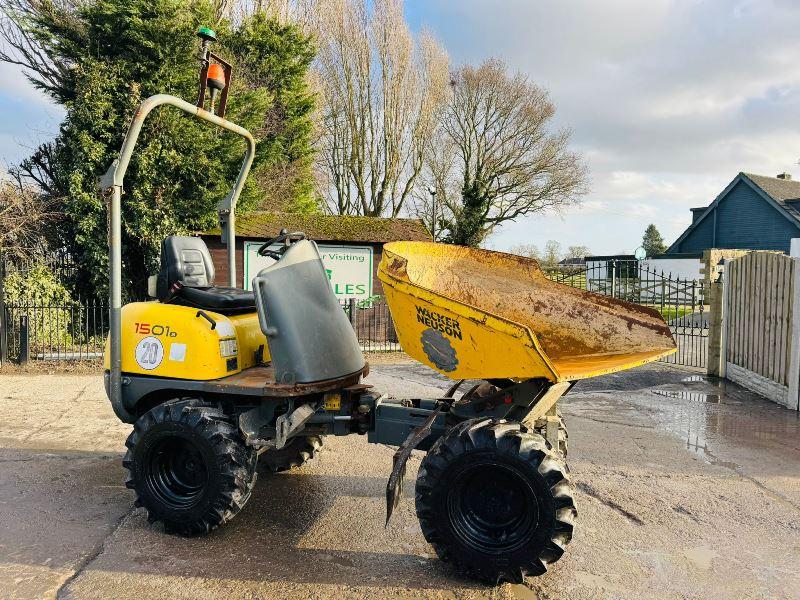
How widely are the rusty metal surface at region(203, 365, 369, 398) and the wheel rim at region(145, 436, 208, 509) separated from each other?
405 millimetres

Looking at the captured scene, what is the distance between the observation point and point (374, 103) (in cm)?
2705

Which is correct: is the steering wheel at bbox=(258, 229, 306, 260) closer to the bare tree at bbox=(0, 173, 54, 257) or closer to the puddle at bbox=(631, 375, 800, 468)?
the puddle at bbox=(631, 375, 800, 468)

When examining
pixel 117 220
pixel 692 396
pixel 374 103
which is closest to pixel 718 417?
pixel 692 396

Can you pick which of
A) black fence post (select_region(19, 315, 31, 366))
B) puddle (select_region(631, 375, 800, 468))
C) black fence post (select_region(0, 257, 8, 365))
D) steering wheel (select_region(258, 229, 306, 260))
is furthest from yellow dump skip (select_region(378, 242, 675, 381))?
black fence post (select_region(0, 257, 8, 365))

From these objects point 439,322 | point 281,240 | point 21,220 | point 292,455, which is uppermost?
point 21,220

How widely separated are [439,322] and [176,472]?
2119mm

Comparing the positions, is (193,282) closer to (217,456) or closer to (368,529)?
(217,456)

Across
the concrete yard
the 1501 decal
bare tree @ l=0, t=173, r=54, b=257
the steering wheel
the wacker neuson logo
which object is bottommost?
the concrete yard

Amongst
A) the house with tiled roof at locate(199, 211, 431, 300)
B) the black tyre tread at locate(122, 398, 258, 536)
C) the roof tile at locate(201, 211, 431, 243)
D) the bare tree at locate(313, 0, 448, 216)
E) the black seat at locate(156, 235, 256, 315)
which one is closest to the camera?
the black tyre tread at locate(122, 398, 258, 536)

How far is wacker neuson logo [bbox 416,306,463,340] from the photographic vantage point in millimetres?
3549

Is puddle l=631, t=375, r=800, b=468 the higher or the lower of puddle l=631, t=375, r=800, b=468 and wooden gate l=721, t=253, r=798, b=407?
the lower

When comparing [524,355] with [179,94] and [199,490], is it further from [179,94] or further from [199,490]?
[179,94]

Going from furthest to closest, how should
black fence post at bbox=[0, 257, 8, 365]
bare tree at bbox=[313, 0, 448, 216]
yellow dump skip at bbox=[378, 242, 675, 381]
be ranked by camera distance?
bare tree at bbox=[313, 0, 448, 216] < black fence post at bbox=[0, 257, 8, 365] < yellow dump skip at bbox=[378, 242, 675, 381]

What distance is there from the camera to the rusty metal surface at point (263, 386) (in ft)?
12.8
